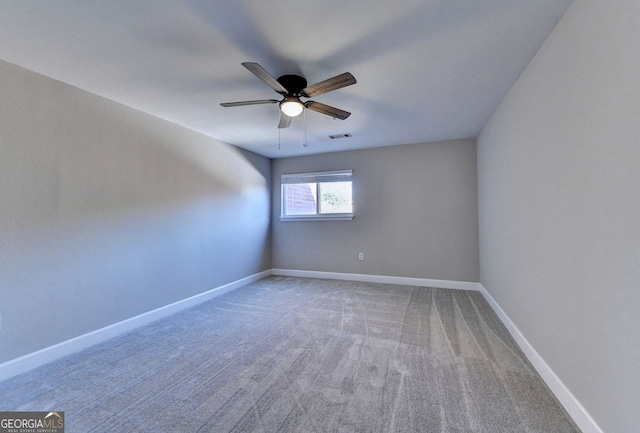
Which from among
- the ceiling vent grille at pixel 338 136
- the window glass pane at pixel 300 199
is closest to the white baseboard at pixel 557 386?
the ceiling vent grille at pixel 338 136

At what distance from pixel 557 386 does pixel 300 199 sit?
4.21 metres

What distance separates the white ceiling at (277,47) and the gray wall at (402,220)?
1.37 metres

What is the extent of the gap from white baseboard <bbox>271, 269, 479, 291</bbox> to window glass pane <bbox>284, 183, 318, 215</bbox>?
1181mm

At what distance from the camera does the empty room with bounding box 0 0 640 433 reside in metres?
1.34

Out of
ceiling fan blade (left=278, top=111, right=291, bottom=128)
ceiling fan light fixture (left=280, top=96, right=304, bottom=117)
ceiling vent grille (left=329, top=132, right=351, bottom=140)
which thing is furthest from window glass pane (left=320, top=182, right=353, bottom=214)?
ceiling fan light fixture (left=280, top=96, right=304, bottom=117)

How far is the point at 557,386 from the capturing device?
1.58 m

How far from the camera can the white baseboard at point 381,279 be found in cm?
398

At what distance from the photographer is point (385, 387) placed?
5.64 feet

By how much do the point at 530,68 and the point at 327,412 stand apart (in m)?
2.88

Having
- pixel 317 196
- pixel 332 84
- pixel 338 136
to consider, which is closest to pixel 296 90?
pixel 332 84

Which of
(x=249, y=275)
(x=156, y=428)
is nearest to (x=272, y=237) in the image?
(x=249, y=275)

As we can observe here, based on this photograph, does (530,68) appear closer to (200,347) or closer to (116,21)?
(116,21)

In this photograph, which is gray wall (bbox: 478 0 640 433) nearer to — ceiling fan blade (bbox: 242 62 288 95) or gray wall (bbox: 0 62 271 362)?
ceiling fan blade (bbox: 242 62 288 95)

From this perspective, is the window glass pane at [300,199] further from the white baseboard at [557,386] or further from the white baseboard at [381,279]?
the white baseboard at [557,386]
